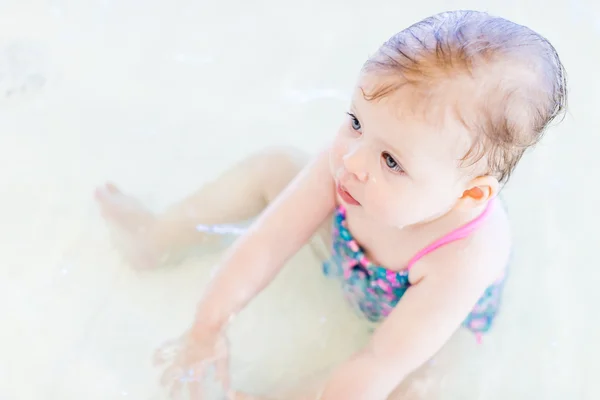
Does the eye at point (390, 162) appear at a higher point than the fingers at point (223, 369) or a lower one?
higher

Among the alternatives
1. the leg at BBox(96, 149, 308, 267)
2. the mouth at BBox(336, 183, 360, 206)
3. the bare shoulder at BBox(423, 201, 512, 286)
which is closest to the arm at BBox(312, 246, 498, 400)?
the bare shoulder at BBox(423, 201, 512, 286)

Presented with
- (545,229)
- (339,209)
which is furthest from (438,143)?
(545,229)

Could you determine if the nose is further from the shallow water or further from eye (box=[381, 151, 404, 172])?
the shallow water

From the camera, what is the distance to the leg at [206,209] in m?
1.06

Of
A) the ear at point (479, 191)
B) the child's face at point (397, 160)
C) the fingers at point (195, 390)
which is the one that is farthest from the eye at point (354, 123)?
the fingers at point (195, 390)

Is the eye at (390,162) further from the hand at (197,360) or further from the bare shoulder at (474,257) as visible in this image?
the hand at (197,360)

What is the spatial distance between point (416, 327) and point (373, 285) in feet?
0.34

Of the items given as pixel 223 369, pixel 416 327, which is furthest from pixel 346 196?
pixel 223 369

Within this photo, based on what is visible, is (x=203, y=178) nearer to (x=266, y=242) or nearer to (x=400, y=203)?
(x=266, y=242)

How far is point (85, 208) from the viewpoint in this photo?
1.20 m

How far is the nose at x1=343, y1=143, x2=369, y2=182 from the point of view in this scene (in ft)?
2.41

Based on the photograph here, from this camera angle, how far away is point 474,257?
0.83m

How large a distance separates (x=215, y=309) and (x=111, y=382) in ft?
0.75

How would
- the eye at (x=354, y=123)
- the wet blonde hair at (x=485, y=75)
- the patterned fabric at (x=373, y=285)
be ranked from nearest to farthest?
the wet blonde hair at (x=485, y=75), the eye at (x=354, y=123), the patterned fabric at (x=373, y=285)
